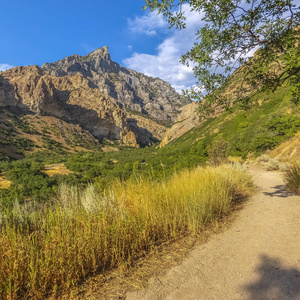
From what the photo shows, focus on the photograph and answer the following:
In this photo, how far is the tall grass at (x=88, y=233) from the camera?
201 centimetres

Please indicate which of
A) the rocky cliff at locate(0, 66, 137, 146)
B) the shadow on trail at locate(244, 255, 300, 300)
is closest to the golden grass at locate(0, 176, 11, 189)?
the shadow on trail at locate(244, 255, 300, 300)

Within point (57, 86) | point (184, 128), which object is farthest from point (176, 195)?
point (57, 86)

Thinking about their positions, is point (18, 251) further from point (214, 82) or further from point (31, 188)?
point (31, 188)

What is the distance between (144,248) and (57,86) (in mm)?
144357

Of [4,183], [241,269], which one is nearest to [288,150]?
[241,269]

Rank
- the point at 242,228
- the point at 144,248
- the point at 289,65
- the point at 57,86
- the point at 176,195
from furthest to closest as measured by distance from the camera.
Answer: the point at 57,86 → the point at 176,195 → the point at 242,228 → the point at 289,65 → the point at 144,248

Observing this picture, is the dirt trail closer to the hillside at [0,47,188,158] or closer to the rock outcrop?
the hillside at [0,47,188,158]

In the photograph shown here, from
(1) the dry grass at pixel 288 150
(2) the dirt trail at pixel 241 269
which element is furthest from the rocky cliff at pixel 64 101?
(2) the dirt trail at pixel 241 269

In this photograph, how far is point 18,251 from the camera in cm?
209

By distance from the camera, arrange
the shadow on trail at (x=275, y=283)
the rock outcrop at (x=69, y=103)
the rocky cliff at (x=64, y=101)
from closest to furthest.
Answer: the shadow on trail at (x=275, y=283), the rocky cliff at (x=64, y=101), the rock outcrop at (x=69, y=103)

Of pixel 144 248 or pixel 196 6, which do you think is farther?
pixel 196 6

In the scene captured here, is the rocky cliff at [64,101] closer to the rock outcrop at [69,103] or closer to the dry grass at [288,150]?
the rock outcrop at [69,103]

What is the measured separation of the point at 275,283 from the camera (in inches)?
79.5

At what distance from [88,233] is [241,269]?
6.95 feet
